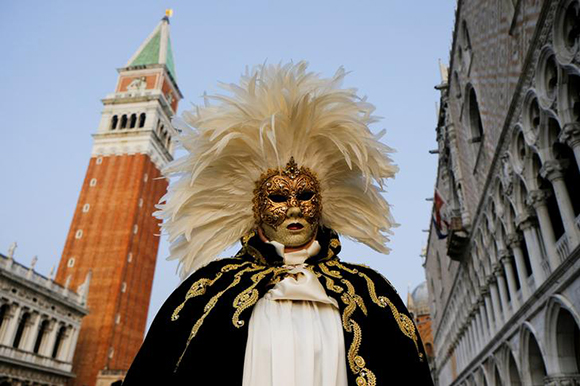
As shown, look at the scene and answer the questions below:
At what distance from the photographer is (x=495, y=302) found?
14688 mm

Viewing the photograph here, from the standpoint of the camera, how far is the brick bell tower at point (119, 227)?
127 feet

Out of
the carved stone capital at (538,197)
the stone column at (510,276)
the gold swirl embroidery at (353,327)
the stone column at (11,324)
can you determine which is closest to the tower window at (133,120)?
the stone column at (11,324)

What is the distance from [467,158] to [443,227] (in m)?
5.19

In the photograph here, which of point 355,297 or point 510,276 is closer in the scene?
point 355,297

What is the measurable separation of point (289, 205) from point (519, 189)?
1067cm

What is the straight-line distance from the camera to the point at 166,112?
53.6 m

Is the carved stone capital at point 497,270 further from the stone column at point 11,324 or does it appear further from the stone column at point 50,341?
the stone column at point 50,341

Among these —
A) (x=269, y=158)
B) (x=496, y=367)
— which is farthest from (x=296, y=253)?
(x=496, y=367)

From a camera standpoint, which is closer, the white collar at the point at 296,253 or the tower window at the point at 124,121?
the white collar at the point at 296,253

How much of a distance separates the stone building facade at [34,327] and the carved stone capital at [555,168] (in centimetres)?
2812

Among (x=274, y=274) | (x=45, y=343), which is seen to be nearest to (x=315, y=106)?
(x=274, y=274)

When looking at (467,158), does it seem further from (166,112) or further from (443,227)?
(166,112)

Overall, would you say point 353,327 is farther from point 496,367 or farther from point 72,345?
point 72,345

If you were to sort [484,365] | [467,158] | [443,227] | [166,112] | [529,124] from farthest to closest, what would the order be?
[166,112] < [443,227] < [467,158] < [484,365] < [529,124]
